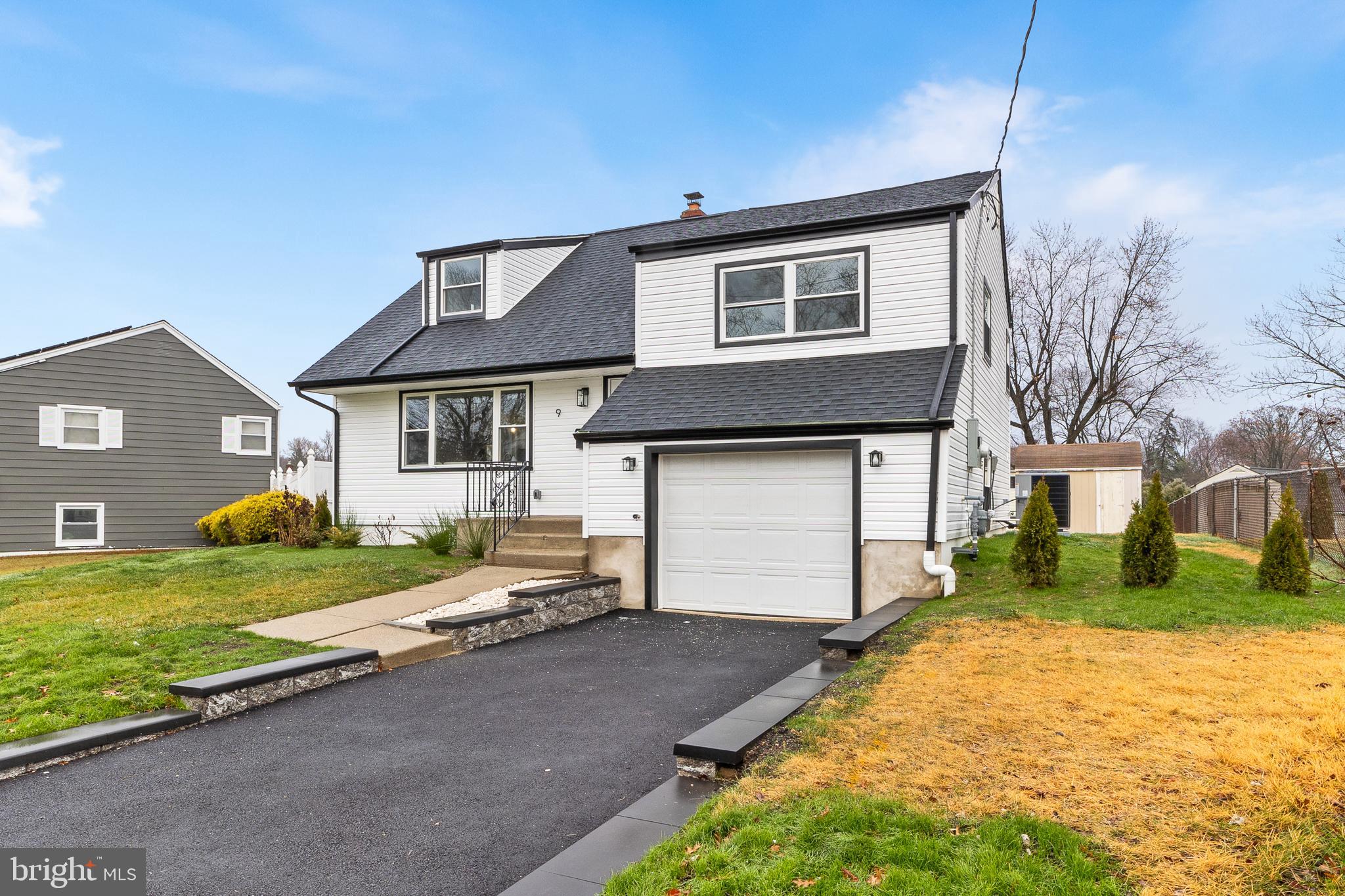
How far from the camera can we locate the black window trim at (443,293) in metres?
15.0

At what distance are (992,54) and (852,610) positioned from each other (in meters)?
6.45

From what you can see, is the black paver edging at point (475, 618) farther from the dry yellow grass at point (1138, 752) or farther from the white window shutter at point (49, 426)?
the white window shutter at point (49, 426)

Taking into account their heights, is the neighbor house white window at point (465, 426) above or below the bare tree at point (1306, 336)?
below

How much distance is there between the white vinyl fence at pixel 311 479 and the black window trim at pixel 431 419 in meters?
3.13

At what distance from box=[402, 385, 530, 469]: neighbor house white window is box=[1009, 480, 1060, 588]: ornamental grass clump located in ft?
26.7

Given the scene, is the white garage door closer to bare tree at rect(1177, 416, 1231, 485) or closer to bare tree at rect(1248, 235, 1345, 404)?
bare tree at rect(1248, 235, 1345, 404)

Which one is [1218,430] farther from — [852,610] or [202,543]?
[202,543]

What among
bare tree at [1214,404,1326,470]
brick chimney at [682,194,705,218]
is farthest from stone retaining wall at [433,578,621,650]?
bare tree at [1214,404,1326,470]

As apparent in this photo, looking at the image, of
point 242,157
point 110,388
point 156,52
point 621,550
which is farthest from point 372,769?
point 110,388

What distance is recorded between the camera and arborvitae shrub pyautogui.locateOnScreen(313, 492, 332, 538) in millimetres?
14672

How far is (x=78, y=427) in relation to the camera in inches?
698

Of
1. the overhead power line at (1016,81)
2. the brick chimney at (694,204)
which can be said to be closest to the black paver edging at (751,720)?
the overhead power line at (1016,81)

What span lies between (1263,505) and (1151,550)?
8214mm

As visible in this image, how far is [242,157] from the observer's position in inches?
666
